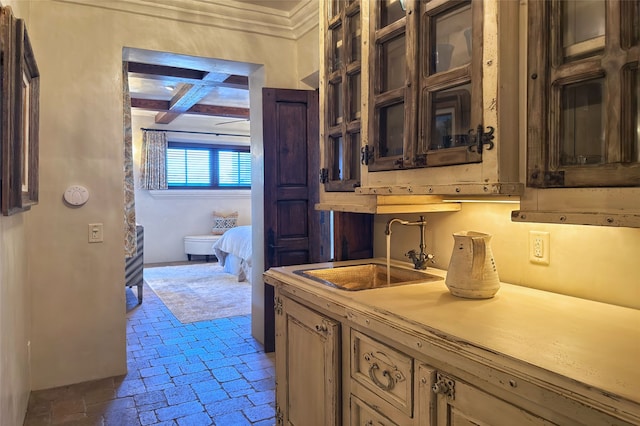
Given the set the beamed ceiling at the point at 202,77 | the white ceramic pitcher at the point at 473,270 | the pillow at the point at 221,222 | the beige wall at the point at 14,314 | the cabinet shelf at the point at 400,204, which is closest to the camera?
the white ceramic pitcher at the point at 473,270

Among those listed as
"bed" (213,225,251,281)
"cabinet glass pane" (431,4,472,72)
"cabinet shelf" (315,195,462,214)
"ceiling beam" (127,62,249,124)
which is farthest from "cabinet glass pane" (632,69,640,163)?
"bed" (213,225,251,281)

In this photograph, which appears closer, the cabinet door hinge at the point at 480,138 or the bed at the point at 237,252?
the cabinet door hinge at the point at 480,138

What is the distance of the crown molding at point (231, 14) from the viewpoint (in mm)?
3113

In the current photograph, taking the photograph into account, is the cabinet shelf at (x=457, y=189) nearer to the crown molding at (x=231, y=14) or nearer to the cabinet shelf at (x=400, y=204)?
the cabinet shelf at (x=400, y=204)

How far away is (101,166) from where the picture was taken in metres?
3.04

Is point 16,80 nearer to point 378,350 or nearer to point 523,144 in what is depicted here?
point 378,350

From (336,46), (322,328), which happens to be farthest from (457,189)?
(336,46)

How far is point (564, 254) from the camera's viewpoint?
1580mm

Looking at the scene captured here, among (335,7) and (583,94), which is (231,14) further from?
(583,94)

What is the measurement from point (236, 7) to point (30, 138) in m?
1.84

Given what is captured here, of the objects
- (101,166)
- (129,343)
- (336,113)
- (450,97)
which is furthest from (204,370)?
(450,97)

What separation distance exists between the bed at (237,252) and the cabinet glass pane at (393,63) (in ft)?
15.6

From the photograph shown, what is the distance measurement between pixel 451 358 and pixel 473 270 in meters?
0.51

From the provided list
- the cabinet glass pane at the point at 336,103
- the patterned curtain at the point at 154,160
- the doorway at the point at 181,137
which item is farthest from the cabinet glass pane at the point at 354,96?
the patterned curtain at the point at 154,160
